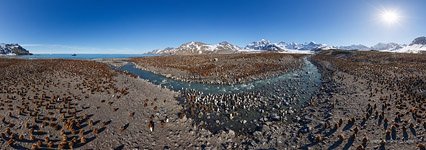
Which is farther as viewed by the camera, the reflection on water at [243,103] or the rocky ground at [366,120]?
the reflection on water at [243,103]

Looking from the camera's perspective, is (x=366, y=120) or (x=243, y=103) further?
(x=243, y=103)

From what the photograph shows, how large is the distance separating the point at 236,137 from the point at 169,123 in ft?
18.2

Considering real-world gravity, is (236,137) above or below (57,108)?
below

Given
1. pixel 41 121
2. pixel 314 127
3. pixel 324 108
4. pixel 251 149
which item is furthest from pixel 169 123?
pixel 324 108

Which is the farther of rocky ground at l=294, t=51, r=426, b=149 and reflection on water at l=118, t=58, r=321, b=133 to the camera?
reflection on water at l=118, t=58, r=321, b=133

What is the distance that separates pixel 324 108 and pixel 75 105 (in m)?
23.2

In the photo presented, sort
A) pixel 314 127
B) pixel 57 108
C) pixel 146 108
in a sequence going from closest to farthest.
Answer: pixel 314 127, pixel 57 108, pixel 146 108

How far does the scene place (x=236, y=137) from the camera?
51.4 feet

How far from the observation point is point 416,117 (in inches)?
693

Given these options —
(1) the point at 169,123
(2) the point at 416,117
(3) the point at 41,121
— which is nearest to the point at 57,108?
(3) the point at 41,121

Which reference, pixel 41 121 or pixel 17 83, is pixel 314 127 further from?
pixel 17 83

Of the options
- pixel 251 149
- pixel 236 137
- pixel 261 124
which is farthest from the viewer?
pixel 261 124

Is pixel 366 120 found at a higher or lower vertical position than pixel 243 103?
lower

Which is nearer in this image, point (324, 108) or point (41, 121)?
point (41, 121)
